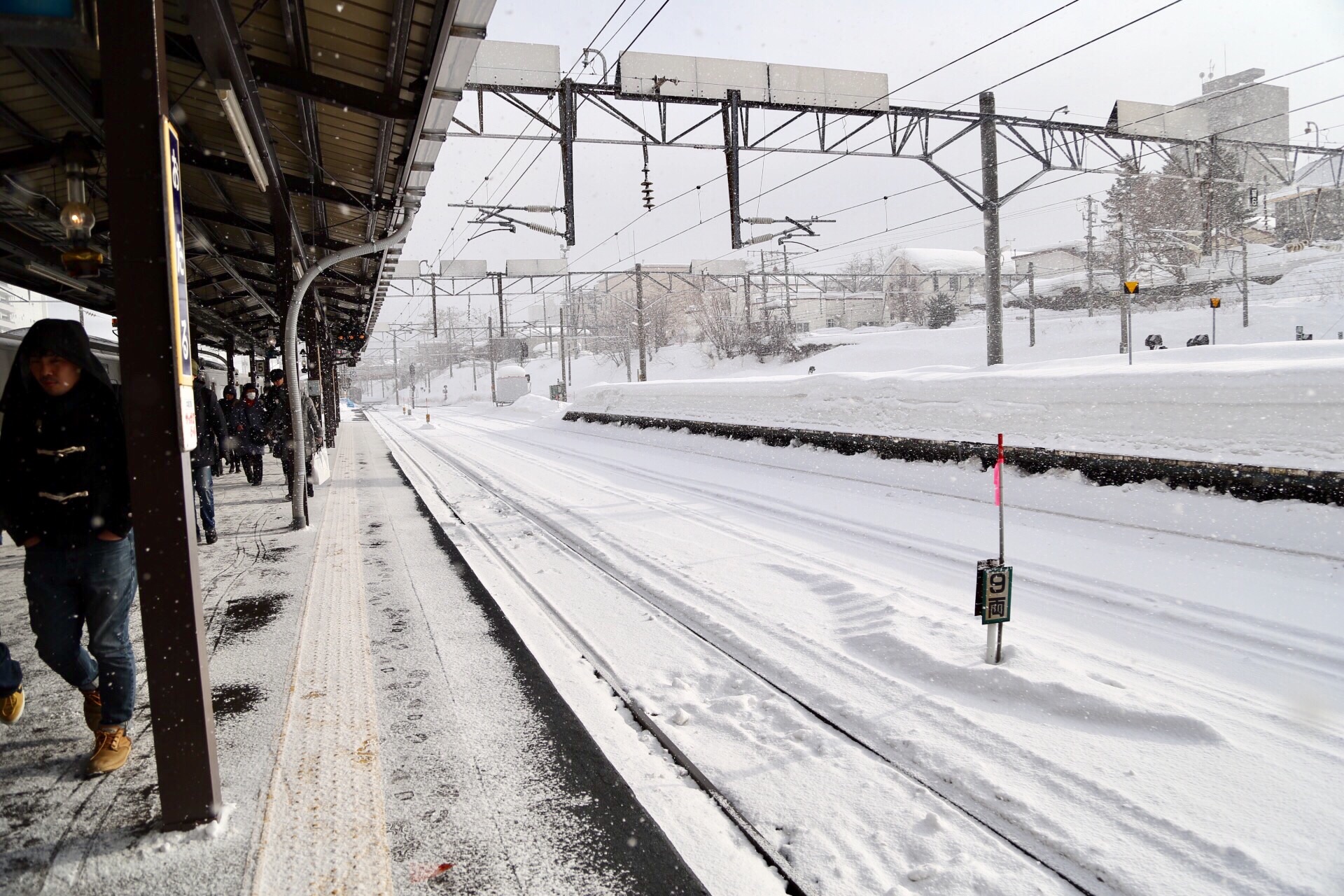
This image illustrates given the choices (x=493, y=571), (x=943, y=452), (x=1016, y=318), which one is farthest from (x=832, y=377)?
(x=1016, y=318)

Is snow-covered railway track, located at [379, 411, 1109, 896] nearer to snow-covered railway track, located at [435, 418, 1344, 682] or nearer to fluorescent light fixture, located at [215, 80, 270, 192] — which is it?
snow-covered railway track, located at [435, 418, 1344, 682]

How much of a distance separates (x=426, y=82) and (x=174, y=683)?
169 inches

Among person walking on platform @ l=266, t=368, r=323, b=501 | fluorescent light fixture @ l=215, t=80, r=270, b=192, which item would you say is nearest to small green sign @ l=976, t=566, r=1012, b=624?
fluorescent light fixture @ l=215, t=80, r=270, b=192

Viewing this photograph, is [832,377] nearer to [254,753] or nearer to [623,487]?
[623,487]

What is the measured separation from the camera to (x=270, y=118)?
748cm

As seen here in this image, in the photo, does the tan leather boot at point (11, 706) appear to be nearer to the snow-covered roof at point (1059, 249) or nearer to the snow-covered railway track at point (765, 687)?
the snow-covered railway track at point (765, 687)

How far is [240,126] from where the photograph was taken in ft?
18.7

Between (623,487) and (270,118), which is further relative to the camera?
(623,487)

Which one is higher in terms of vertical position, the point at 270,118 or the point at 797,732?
the point at 270,118

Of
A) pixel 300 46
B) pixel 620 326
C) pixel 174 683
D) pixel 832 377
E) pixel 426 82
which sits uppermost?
pixel 620 326

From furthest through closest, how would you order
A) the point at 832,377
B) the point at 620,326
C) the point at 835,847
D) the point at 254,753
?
the point at 620,326 < the point at 832,377 < the point at 254,753 < the point at 835,847

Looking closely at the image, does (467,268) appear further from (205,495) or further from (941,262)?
(941,262)

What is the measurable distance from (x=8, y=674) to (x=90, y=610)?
0.68 m

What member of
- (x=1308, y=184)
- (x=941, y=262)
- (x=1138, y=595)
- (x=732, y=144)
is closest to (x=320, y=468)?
(x=732, y=144)
